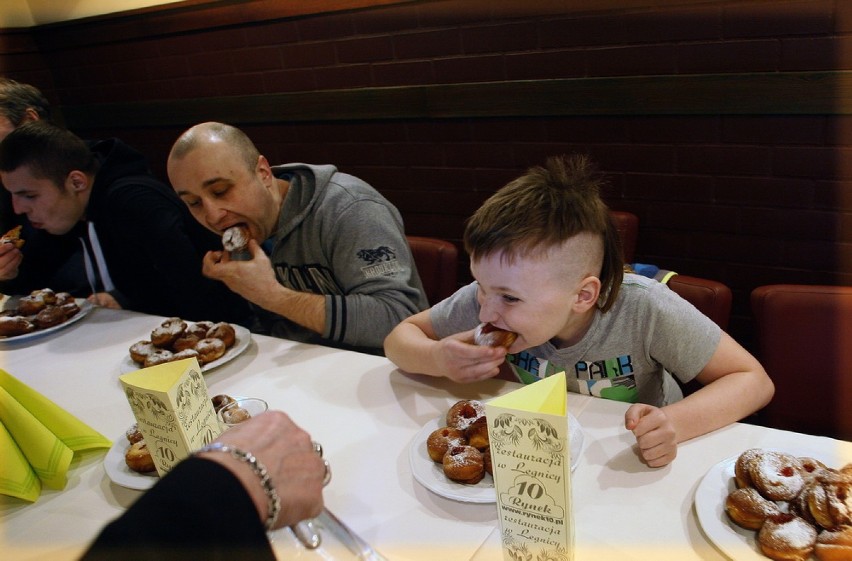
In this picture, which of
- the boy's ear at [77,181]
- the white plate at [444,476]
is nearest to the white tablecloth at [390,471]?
the white plate at [444,476]

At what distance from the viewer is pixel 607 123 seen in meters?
2.98

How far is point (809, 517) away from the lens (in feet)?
3.21

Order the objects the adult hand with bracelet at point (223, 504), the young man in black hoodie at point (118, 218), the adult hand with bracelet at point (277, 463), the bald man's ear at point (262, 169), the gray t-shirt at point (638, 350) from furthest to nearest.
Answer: the young man in black hoodie at point (118, 218) → the bald man's ear at point (262, 169) → the gray t-shirt at point (638, 350) → the adult hand with bracelet at point (277, 463) → the adult hand with bracelet at point (223, 504)

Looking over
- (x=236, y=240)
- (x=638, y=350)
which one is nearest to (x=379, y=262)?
(x=236, y=240)

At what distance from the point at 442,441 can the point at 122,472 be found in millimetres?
700

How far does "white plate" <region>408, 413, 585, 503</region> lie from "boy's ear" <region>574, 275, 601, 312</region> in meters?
0.25

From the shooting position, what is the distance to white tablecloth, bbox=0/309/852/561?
1088mm

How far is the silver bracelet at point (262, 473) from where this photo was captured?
847mm

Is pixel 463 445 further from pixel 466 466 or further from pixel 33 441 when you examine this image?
pixel 33 441

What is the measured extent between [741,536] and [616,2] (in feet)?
7.85

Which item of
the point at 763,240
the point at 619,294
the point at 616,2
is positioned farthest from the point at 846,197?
the point at 619,294

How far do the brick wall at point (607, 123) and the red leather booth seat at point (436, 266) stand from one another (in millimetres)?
1081

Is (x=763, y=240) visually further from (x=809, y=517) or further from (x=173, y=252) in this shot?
(x=173, y=252)

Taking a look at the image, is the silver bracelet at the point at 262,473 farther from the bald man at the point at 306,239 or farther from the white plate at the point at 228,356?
the bald man at the point at 306,239
